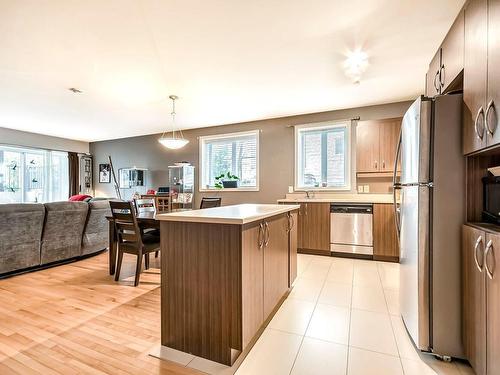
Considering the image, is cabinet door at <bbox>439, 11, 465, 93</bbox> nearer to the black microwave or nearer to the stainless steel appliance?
the black microwave

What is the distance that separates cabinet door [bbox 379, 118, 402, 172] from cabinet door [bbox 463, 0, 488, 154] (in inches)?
94.0

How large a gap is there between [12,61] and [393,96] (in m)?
4.97

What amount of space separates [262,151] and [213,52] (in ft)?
8.49

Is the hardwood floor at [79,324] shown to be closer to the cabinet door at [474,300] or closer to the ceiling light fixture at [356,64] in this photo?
the cabinet door at [474,300]

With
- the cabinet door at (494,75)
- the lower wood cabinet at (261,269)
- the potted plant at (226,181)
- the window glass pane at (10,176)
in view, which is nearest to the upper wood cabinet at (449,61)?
the cabinet door at (494,75)

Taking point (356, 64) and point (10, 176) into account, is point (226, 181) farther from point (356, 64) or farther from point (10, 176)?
point (10, 176)

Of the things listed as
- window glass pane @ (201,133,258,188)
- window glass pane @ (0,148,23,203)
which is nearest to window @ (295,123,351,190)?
window glass pane @ (201,133,258,188)

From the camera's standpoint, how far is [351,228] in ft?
12.5

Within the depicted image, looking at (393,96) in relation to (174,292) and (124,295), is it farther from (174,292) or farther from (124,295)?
(124,295)

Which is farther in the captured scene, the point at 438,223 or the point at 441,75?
the point at 441,75

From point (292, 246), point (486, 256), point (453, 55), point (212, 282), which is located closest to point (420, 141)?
point (486, 256)

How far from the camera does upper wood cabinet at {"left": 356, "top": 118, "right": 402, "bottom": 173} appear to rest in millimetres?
3836

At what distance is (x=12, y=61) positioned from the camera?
2.77 metres

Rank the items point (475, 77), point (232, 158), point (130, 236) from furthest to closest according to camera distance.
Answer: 1. point (232, 158)
2. point (130, 236)
3. point (475, 77)
